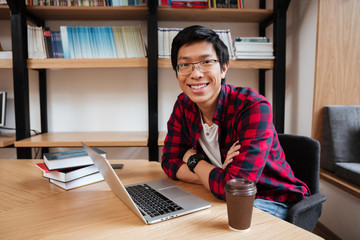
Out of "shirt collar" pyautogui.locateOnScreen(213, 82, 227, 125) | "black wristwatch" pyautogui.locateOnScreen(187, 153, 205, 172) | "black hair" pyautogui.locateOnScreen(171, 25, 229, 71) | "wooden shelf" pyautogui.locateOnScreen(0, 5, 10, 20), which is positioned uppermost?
"wooden shelf" pyautogui.locateOnScreen(0, 5, 10, 20)

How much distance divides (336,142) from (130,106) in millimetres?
1735

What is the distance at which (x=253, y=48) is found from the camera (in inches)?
82.9

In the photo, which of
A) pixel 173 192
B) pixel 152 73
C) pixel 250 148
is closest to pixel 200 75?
pixel 250 148

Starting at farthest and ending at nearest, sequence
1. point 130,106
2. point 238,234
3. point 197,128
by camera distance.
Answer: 1. point 130,106
2. point 197,128
3. point 238,234

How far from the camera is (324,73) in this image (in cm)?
198

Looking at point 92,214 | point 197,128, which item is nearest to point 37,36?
point 197,128

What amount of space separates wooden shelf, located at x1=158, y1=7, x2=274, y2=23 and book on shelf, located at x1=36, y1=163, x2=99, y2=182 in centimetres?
150

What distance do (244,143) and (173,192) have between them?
305 mm

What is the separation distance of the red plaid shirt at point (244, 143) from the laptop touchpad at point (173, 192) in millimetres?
101

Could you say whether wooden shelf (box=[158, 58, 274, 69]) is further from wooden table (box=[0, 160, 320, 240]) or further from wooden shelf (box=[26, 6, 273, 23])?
wooden table (box=[0, 160, 320, 240])

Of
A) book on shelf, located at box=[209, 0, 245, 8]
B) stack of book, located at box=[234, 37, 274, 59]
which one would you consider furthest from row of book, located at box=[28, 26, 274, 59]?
book on shelf, located at box=[209, 0, 245, 8]

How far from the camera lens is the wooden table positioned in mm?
637

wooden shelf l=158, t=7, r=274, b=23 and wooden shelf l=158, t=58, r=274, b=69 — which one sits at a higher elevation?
wooden shelf l=158, t=7, r=274, b=23

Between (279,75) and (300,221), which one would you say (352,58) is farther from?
(300,221)
